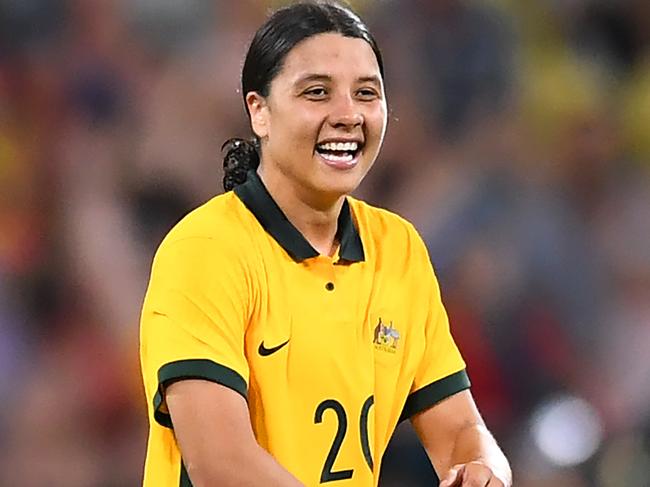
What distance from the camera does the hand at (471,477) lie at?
1.67 meters

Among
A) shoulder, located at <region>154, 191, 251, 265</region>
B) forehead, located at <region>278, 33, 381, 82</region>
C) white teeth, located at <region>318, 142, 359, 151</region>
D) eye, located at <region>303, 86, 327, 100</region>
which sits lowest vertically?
shoulder, located at <region>154, 191, 251, 265</region>

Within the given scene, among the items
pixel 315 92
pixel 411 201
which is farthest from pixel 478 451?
pixel 411 201

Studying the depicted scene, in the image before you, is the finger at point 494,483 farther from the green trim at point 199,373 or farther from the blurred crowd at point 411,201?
the blurred crowd at point 411,201

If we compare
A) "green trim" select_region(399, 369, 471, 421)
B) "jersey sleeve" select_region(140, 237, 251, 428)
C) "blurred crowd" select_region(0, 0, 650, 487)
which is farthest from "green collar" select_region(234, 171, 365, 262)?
"blurred crowd" select_region(0, 0, 650, 487)

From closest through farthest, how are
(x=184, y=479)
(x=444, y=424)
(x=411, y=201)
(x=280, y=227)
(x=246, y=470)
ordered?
(x=246, y=470) < (x=184, y=479) < (x=280, y=227) < (x=444, y=424) < (x=411, y=201)

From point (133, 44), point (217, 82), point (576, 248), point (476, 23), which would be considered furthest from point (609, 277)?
point (133, 44)

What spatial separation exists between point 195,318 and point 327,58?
0.41 m

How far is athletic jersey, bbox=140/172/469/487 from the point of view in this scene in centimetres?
165

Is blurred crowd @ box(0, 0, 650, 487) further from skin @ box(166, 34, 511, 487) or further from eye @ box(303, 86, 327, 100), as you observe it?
eye @ box(303, 86, 327, 100)

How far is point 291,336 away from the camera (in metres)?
1.72

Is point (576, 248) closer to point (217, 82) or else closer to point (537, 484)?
point (537, 484)

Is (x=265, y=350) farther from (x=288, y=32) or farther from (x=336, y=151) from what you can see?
(x=288, y=32)

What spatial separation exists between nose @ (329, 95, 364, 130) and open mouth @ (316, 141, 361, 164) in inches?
1.0

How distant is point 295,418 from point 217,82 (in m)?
1.68
